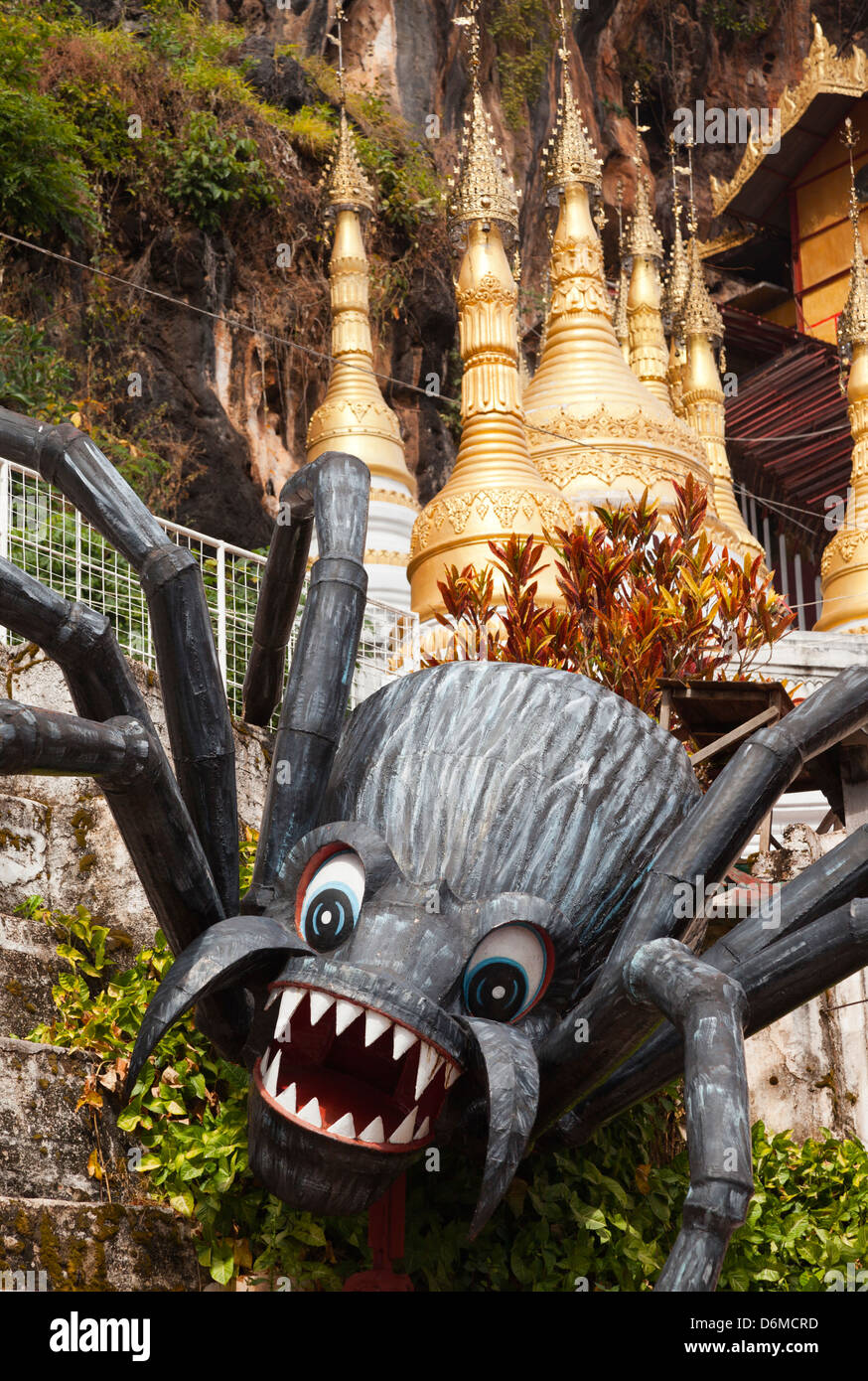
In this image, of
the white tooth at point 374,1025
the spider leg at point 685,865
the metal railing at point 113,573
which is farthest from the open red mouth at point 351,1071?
the metal railing at point 113,573

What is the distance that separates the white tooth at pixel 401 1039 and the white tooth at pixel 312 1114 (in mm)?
257

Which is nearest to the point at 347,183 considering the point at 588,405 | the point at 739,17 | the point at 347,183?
the point at 347,183

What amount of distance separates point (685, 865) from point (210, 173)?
16.9 meters

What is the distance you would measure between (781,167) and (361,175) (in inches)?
562

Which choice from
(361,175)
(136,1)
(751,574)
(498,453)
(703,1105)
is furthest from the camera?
(136,1)

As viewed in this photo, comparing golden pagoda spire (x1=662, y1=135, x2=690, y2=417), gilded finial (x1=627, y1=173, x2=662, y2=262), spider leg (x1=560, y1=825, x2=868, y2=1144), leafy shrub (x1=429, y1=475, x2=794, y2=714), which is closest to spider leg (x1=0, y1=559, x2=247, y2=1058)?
spider leg (x1=560, y1=825, x2=868, y2=1144)

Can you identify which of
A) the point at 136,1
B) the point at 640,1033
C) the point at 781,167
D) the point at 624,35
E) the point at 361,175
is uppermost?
the point at 624,35

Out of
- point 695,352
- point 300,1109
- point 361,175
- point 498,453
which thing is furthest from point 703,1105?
point 695,352

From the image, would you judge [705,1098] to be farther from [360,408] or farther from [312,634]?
[360,408]

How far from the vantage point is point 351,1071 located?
15.1ft

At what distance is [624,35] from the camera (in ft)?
103

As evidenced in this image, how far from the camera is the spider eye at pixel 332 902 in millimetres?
4867

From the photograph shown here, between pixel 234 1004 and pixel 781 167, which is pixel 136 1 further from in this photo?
pixel 234 1004

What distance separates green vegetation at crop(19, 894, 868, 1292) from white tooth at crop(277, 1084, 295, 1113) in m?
0.93
